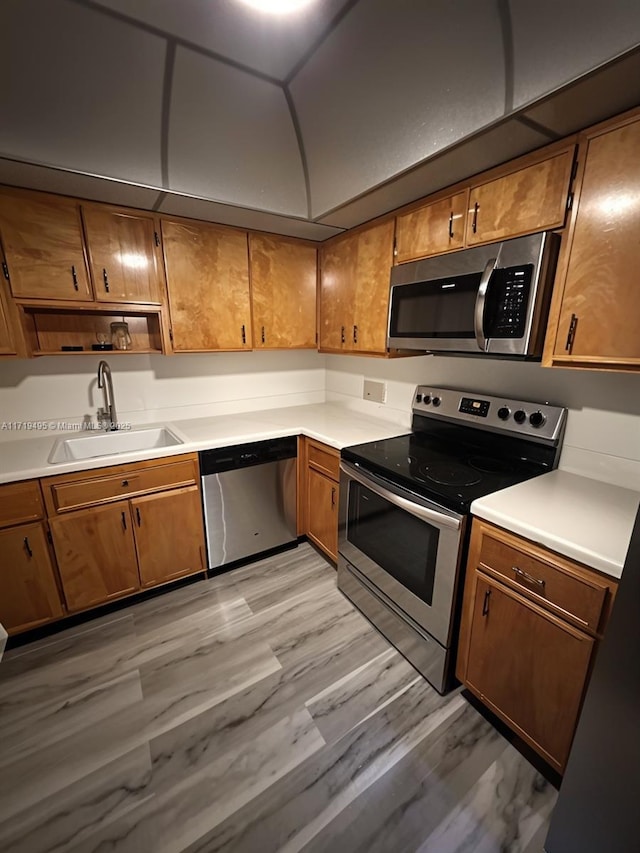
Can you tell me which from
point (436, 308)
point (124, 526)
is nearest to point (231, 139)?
point (436, 308)

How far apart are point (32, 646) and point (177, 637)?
72cm

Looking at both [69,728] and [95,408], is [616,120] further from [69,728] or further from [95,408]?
[69,728]

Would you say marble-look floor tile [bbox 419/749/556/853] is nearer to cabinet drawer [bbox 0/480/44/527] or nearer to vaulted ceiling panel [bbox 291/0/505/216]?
cabinet drawer [bbox 0/480/44/527]

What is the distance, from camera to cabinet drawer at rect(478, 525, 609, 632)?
3.38ft

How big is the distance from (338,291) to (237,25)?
1.31 meters

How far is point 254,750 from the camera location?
1.35 meters

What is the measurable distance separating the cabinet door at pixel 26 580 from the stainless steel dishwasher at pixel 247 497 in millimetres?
787

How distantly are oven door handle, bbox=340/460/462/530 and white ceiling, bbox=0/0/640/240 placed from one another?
4.47 feet

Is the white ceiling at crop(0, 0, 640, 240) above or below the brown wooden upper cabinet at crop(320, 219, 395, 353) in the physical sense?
above

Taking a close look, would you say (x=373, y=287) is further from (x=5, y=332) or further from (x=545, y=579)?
(x=5, y=332)

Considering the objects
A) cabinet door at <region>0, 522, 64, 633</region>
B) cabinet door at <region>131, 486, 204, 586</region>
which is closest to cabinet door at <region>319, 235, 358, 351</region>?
cabinet door at <region>131, 486, 204, 586</region>

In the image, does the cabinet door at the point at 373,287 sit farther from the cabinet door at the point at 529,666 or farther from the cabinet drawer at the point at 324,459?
the cabinet door at the point at 529,666

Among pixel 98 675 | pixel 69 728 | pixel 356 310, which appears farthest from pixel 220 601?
pixel 356 310

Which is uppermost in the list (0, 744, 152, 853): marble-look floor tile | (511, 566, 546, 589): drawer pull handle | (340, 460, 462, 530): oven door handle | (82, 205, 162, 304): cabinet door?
(82, 205, 162, 304): cabinet door
